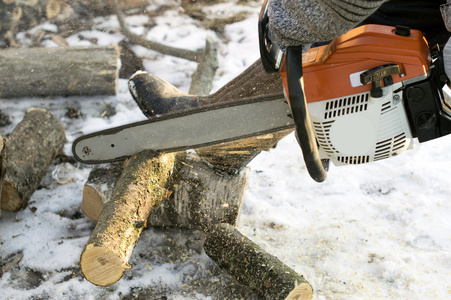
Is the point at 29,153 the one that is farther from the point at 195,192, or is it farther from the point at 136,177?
the point at 195,192

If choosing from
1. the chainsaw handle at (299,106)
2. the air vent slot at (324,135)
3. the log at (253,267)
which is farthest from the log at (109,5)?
the chainsaw handle at (299,106)

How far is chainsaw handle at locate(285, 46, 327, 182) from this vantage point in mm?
1396

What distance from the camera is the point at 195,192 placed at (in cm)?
242

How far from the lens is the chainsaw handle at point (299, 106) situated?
1.40m

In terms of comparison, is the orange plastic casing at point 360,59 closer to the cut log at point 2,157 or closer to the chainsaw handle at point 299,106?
the chainsaw handle at point 299,106

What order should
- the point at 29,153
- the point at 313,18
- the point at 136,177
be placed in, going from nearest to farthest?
the point at 313,18 → the point at 136,177 → the point at 29,153

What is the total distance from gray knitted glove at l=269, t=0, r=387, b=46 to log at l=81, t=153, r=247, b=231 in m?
1.10

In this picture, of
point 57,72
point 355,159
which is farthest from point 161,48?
point 355,159

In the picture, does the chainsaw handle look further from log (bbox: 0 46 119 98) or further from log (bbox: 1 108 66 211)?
log (bbox: 0 46 119 98)

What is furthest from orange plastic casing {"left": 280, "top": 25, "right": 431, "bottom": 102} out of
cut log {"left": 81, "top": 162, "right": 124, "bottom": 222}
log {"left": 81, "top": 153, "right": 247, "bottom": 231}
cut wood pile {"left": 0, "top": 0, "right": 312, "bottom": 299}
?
cut log {"left": 81, "top": 162, "right": 124, "bottom": 222}

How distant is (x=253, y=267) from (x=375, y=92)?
0.94 meters

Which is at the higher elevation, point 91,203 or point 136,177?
point 136,177

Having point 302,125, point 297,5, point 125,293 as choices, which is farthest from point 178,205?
point 297,5

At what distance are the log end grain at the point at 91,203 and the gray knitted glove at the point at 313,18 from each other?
1.38m
